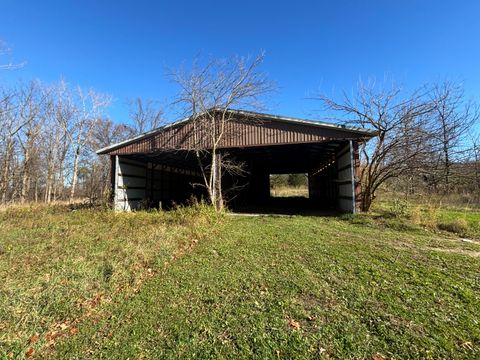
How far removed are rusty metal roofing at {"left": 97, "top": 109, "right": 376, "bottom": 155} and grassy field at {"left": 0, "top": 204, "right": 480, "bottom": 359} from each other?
506cm

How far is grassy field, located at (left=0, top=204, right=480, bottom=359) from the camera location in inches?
106

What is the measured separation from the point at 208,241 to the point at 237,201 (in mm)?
12426

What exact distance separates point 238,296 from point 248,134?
8.69m

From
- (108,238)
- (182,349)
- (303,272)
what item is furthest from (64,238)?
(303,272)

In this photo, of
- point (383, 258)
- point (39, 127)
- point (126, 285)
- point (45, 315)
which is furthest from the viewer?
point (39, 127)

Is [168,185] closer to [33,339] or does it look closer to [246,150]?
[246,150]

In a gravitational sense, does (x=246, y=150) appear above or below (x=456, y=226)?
above

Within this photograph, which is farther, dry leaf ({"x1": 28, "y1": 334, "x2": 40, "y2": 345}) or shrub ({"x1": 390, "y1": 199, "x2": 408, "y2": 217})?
shrub ({"x1": 390, "y1": 199, "x2": 408, "y2": 217})

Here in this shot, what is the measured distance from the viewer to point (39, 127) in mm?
21984

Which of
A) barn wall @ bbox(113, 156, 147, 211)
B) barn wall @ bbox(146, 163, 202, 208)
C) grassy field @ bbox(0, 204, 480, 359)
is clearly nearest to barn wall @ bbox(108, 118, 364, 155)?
barn wall @ bbox(113, 156, 147, 211)

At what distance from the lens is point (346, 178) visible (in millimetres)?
11406

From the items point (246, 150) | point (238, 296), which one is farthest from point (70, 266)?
point (246, 150)

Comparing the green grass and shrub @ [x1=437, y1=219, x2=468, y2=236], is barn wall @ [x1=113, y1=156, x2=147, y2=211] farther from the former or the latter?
shrub @ [x1=437, y1=219, x2=468, y2=236]

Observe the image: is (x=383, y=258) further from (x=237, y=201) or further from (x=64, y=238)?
(x=237, y=201)
